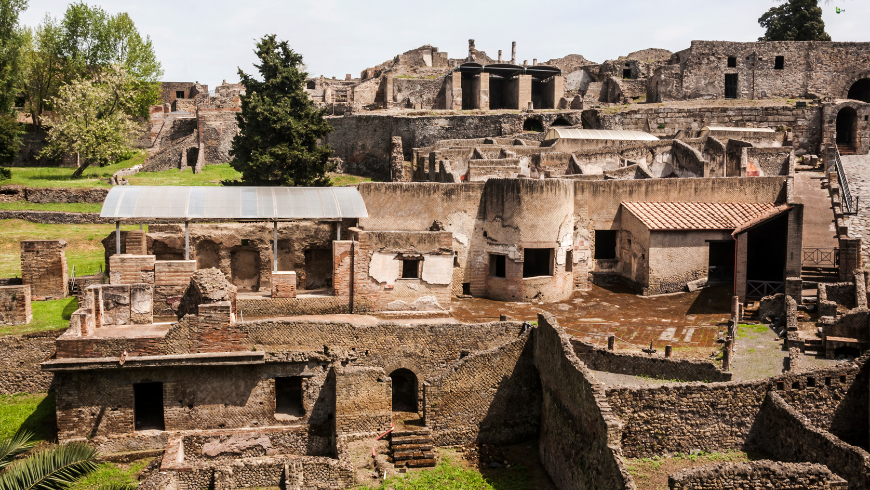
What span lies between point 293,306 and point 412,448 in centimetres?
542

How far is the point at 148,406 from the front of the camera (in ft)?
61.8

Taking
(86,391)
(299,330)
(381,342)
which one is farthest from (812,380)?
(86,391)

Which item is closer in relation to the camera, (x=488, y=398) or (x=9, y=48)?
(x=488, y=398)

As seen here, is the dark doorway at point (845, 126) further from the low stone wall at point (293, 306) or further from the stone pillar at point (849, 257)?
the low stone wall at point (293, 306)

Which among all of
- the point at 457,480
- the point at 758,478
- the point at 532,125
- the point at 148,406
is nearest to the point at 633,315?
the point at 457,480

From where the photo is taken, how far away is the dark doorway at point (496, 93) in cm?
4591

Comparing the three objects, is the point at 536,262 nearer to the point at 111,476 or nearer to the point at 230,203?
the point at 230,203

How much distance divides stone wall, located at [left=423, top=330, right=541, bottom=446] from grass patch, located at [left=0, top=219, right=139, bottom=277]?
1288 centimetres

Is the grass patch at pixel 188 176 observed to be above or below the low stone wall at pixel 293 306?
above

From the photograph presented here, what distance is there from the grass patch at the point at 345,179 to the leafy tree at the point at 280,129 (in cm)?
396

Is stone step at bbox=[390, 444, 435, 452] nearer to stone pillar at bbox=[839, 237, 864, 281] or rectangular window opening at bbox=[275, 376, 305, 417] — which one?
rectangular window opening at bbox=[275, 376, 305, 417]

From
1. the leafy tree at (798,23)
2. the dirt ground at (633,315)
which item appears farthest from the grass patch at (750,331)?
the leafy tree at (798,23)

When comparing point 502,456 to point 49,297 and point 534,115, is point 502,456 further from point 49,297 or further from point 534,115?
point 534,115

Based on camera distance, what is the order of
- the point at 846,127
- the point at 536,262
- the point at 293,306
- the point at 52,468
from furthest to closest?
the point at 846,127, the point at 536,262, the point at 293,306, the point at 52,468
